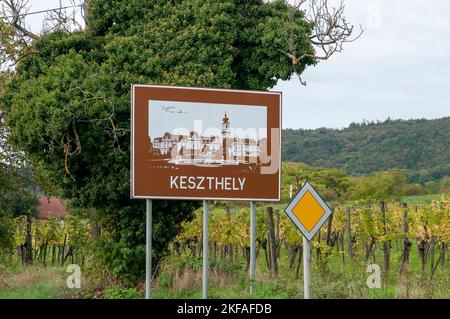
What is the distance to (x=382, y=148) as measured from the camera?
313 feet

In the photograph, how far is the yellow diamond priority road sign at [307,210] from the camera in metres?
13.6

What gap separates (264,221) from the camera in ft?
88.0

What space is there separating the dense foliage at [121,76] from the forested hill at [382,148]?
70.5 m

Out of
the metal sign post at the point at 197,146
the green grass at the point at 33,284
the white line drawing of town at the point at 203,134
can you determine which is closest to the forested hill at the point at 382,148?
the green grass at the point at 33,284

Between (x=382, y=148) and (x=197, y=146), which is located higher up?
(x=382, y=148)

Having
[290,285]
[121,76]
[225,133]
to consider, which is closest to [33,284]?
[121,76]

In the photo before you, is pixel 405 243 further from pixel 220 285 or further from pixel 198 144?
pixel 198 144

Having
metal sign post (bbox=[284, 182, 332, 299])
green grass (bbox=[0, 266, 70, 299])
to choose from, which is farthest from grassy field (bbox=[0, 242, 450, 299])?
metal sign post (bbox=[284, 182, 332, 299])

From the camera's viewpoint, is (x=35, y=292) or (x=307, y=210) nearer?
(x=307, y=210)

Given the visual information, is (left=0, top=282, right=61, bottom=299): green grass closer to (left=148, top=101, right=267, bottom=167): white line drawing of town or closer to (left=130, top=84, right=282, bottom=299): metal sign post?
(left=130, top=84, right=282, bottom=299): metal sign post

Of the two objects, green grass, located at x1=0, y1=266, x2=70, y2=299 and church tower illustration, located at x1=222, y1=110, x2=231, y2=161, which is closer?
church tower illustration, located at x1=222, y1=110, x2=231, y2=161

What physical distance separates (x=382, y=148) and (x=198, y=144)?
8035cm

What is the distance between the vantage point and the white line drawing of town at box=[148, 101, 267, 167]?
17.1 meters
